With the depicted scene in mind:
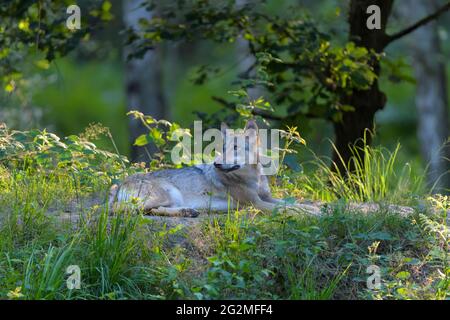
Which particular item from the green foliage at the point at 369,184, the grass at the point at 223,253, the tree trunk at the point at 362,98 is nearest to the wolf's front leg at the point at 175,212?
the grass at the point at 223,253

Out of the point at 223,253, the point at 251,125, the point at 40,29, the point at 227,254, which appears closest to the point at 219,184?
the point at 251,125

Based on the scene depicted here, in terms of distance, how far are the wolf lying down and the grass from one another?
29.0 inches

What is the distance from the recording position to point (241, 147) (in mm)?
8367

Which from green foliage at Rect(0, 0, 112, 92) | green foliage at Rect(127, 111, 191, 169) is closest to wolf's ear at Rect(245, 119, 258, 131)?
green foliage at Rect(127, 111, 191, 169)

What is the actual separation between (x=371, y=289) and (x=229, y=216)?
1.31 m

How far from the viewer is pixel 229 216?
277 inches

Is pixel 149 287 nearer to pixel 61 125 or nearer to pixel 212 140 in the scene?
pixel 212 140

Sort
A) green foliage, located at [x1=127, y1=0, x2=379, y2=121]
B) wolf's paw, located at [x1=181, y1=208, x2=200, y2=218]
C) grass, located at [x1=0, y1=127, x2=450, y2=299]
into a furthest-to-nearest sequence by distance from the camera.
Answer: green foliage, located at [x1=127, y1=0, x2=379, y2=121] → wolf's paw, located at [x1=181, y1=208, x2=200, y2=218] → grass, located at [x1=0, y1=127, x2=450, y2=299]

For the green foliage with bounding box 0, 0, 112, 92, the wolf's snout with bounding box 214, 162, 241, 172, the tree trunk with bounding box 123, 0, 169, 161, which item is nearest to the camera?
the wolf's snout with bounding box 214, 162, 241, 172

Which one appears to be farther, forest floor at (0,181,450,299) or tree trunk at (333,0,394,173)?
tree trunk at (333,0,394,173)

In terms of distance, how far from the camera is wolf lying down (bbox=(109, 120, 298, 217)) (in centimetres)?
813

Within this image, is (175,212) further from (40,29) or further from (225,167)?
(40,29)

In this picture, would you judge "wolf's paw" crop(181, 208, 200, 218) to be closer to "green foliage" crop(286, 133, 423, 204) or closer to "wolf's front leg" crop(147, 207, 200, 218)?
"wolf's front leg" crop(147, 207, 200, 218)

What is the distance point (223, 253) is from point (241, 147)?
2039mm
